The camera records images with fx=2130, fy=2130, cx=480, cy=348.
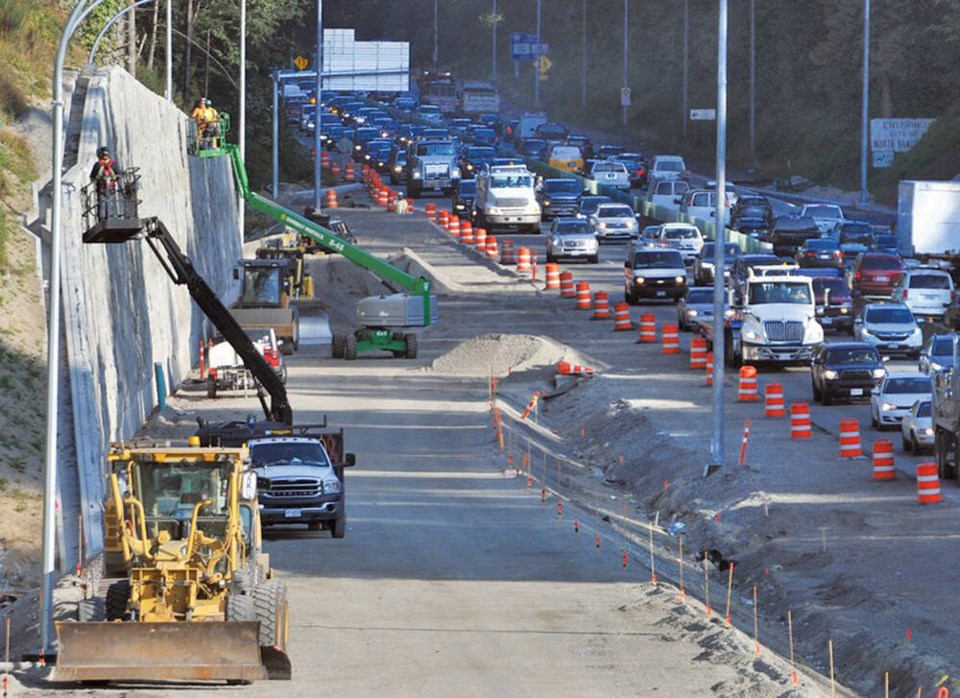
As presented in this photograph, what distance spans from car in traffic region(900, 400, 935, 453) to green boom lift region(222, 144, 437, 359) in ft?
73.3

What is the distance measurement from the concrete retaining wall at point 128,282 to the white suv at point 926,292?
64.2 ft

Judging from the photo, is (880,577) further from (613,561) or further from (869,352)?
(869,352)

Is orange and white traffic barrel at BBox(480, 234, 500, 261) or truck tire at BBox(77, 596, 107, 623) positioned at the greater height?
orange and white traffic barrel at BBox(480, 234, 500, 261)

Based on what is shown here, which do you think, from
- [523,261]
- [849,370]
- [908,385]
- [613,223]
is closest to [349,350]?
[849,370]

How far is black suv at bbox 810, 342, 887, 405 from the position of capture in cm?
4566

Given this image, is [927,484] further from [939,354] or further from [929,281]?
[929,281]

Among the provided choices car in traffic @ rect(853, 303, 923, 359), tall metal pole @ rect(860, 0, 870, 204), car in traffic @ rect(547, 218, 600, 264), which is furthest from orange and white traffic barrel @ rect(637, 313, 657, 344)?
tall metal pole @ rect(860, 0, 870, 204)

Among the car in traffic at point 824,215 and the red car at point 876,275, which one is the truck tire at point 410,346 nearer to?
the red car at point 876,275

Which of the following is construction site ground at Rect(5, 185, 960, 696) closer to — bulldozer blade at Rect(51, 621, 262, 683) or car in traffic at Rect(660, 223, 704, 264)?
bulldozer blade at Rect(51, 621, 262, 683)

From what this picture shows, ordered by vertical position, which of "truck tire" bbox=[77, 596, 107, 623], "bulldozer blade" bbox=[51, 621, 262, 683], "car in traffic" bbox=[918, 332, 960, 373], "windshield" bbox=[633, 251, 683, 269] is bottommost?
"bulldozer blade" bbox=[51, 621, 262, 683]

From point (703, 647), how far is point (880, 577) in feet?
18.8

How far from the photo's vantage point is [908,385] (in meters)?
41.0

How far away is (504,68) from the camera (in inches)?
7392

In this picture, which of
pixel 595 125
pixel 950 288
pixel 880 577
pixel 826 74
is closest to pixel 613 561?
pixel 880 577
